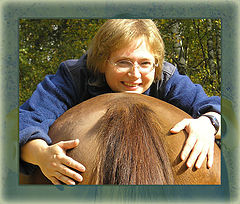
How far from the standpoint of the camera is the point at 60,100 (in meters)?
1.55

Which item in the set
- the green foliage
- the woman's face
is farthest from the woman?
the green foliage

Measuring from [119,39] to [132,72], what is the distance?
0.58 ft

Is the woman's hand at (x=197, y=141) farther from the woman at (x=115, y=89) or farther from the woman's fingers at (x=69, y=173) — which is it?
the woman's fingers at (x=69, y=173)

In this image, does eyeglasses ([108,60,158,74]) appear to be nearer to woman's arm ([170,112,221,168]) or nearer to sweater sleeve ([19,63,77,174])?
sweater sleeve ([19,63,77,174])

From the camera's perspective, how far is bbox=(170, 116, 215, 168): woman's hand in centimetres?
107

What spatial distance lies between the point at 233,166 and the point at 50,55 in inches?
134

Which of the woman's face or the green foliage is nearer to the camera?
the woman's face

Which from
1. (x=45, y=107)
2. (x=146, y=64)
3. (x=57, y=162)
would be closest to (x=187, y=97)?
(x=146, y=64)

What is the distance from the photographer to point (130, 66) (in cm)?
153

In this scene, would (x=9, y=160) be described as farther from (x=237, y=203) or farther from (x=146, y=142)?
(x=237, y=203)

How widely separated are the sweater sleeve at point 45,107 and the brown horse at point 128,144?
0.06 m

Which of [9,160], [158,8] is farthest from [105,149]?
[158,8]

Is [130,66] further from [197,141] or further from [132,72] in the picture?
[197,141]

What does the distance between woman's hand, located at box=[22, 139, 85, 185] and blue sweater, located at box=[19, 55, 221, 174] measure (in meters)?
0.08
